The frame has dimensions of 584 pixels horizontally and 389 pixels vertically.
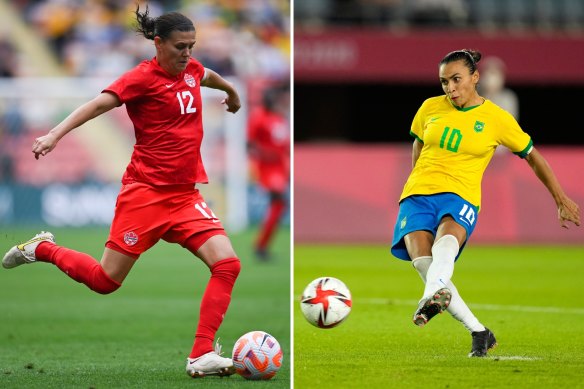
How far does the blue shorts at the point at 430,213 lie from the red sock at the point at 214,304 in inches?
48.5

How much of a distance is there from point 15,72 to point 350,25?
7.55 m

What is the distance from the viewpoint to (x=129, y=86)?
6562 millimetres

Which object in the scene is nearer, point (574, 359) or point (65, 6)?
point (574, 359)

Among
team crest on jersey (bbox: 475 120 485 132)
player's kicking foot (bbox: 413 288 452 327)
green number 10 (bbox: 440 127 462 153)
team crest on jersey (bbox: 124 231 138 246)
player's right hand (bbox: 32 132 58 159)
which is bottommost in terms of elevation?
player's kicking foot (bbox: 413 288 452 327)

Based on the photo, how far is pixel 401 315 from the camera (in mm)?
9812

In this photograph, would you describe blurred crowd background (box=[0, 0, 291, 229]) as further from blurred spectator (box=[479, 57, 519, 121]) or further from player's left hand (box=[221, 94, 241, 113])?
player's left hand (box=[221, 94, 241, 113])

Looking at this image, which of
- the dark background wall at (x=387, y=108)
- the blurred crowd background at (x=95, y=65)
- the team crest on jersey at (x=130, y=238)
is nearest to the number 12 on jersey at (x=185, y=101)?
the team crest on jersey at (x=130, y=238)

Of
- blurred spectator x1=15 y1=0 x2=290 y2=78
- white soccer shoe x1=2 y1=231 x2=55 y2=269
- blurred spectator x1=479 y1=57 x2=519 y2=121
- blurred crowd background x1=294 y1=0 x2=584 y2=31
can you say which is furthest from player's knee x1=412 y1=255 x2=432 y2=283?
blurred spectator x1=15 y1=0 x2=290 y2=78

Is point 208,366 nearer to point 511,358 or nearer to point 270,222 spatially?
point 511,358

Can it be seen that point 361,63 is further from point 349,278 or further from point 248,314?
point 248,314

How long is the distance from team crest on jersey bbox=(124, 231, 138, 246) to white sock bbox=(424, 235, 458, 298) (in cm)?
177

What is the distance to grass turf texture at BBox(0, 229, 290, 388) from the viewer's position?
266 inches

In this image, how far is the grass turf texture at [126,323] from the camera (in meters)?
6.77

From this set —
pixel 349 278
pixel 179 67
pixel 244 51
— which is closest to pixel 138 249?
pixel 179 67
